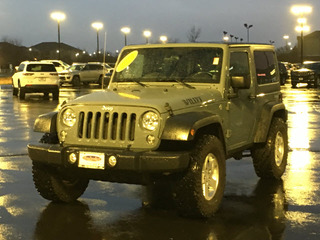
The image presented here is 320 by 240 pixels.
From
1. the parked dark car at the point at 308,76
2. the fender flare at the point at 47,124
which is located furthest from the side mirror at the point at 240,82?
the parked dark car at the point at 308,76

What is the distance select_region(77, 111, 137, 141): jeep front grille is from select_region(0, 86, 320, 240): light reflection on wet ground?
0.91 m

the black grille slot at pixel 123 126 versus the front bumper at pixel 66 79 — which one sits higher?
the front bumper at pixel 66 79

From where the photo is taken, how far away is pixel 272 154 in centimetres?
843

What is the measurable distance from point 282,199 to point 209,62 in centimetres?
190

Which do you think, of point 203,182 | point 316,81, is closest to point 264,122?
point 203,182

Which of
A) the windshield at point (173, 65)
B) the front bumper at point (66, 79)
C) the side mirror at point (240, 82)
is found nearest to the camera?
the side mirror at point (240, 82)

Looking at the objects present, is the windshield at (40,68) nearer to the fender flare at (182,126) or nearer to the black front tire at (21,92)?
the black front tire at (21,92)

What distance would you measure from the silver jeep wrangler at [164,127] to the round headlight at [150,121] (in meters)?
0.01

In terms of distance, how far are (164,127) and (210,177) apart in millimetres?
949

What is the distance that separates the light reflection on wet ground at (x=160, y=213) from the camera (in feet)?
19.5

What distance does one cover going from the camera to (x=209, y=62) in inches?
291

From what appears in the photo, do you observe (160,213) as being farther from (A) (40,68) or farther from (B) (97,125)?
(A) (40,68)

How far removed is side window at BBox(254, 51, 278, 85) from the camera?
8328mm

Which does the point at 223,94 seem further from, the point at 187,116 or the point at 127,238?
the point at 127,238
